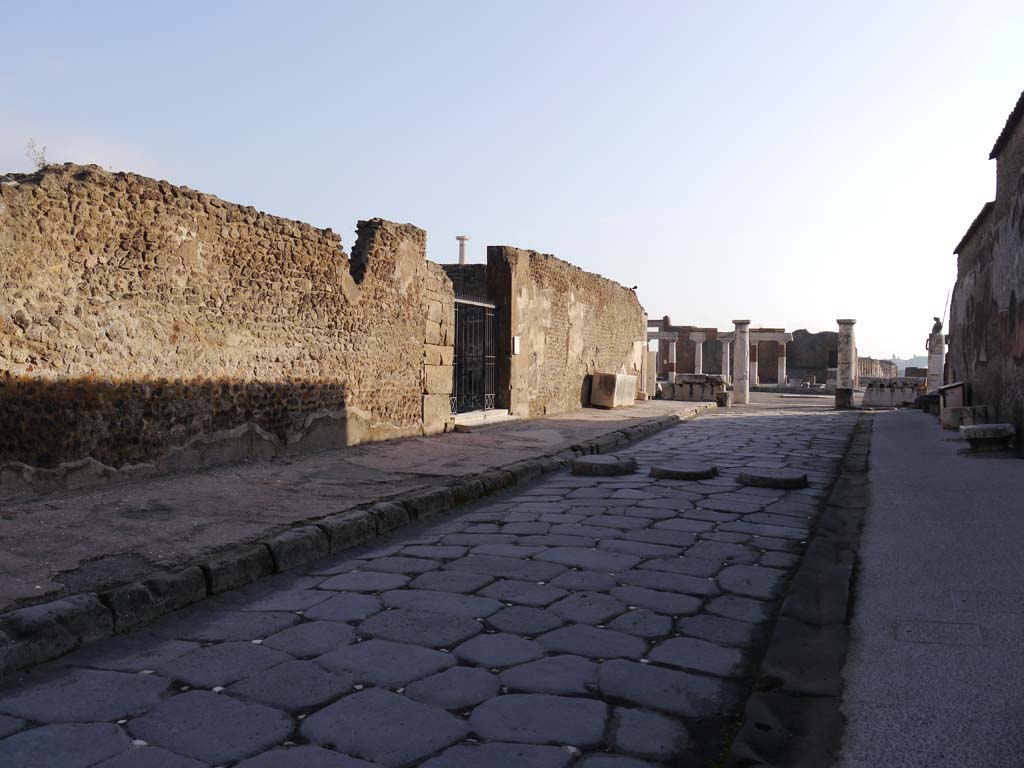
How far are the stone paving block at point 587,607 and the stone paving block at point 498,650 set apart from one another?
281 mm

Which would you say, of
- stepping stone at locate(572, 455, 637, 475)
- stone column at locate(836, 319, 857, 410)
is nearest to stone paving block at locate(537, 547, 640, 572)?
stepping stone at locate(572, 455, 637, 475)

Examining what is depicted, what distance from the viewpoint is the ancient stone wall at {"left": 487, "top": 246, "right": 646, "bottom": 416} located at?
11.6 m

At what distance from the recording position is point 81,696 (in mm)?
2221

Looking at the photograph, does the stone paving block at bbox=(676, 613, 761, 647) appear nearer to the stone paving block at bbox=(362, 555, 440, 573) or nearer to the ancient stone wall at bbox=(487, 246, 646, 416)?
the stone paving block at bbox=(362, 555, 440, 573)

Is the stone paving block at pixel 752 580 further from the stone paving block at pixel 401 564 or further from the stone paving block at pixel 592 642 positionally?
the stone paving block at pixel 401 564

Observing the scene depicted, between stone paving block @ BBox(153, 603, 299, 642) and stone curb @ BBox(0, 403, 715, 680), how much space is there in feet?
0.36

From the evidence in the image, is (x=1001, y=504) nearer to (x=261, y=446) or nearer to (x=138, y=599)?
(x=138, y=599)

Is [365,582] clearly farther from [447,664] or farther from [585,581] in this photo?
[447,664]

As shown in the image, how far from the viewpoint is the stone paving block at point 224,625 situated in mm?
2723

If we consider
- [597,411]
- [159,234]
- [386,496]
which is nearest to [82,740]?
[386,496]

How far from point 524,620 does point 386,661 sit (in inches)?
22.0

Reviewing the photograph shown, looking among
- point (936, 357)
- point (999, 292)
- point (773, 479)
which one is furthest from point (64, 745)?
point (936, 357)

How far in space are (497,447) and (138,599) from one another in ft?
16.6

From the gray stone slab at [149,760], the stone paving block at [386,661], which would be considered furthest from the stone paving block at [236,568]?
the gray stone slab at [149,760]
